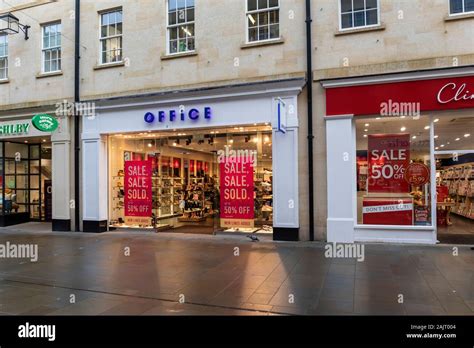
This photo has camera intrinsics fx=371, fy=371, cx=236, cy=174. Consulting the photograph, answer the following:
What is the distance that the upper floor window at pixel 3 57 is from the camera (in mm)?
13880

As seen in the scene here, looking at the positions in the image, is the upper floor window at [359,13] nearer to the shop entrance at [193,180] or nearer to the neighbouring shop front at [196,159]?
the neighbouring shop front at [196,159]

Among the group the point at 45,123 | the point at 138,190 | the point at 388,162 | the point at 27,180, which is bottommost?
the point at 138,190

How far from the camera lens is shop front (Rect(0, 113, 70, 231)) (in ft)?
41.3

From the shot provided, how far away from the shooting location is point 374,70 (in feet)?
30.2

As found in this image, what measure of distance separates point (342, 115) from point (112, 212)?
26.6ft

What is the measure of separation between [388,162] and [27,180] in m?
13.9

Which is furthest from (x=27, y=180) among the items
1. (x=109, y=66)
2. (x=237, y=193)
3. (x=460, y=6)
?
(x=460, y=6)

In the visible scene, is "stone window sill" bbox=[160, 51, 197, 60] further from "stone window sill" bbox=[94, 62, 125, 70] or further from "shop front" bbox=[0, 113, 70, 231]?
"shop front" bbox=[0, 113, 70, 231]

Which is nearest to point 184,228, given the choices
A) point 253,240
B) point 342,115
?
point 253,240

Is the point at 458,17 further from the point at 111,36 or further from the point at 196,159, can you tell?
the point at 111,36

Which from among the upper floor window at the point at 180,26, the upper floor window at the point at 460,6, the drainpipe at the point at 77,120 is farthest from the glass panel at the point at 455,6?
the drainpipe at the point at 77,120

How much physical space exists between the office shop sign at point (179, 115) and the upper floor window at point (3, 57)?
22.1 ft

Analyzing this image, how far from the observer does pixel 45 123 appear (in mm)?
11875
